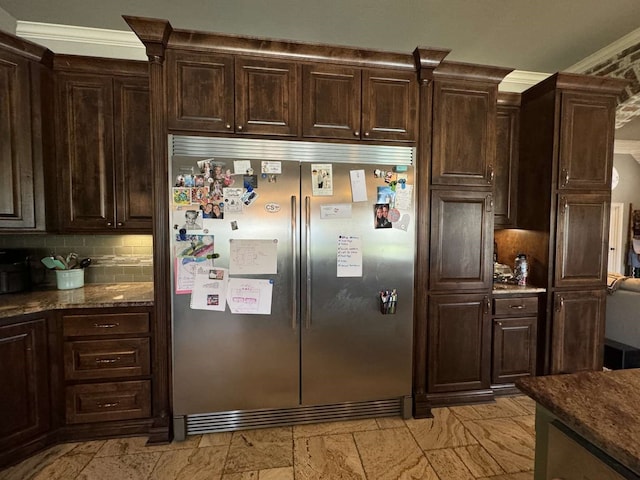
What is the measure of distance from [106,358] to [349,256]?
167 centimetres

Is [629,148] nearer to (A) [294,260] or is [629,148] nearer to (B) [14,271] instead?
(A) [294,260]

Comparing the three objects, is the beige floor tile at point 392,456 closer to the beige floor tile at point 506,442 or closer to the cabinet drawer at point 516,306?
the beige floor tile at point 506,442

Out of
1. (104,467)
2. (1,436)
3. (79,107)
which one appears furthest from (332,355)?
(79,107)

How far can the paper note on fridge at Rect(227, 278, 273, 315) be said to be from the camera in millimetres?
2027

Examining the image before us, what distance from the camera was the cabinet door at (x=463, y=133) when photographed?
2.31 metres

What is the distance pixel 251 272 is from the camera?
204 cm

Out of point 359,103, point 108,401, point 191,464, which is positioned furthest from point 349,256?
point 108,401

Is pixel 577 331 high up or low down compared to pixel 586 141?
down

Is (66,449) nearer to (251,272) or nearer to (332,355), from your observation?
(251,272)

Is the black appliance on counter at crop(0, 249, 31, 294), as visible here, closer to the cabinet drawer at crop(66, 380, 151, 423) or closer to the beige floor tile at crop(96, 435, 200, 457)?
the cabinet drawer at crop(66, 380, 151, 423)

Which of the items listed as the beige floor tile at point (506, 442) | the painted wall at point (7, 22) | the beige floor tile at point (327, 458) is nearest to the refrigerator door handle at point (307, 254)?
the beige floor tile at point (327, 458)

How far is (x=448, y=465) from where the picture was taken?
1847mm

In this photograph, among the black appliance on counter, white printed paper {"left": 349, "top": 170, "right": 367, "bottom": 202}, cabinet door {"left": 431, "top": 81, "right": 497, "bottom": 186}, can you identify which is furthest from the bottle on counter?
the black appliance on counter

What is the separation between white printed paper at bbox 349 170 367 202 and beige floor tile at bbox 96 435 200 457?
188 centimetres
